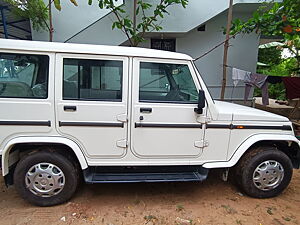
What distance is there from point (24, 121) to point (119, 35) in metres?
4.77

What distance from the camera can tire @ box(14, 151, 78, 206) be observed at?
7.73ft

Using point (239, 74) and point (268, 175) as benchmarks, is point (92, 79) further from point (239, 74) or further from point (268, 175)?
point (239, 74)

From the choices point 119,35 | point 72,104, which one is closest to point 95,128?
point 72,104

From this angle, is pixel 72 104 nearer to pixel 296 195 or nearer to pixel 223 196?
pixel 223 196

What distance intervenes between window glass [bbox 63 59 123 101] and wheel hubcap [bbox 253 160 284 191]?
2.16 m

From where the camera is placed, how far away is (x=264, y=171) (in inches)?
105

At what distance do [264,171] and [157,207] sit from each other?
1.56m

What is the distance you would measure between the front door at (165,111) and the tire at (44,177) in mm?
902

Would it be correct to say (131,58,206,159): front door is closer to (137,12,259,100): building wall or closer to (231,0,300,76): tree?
(231,0,300,76): tree

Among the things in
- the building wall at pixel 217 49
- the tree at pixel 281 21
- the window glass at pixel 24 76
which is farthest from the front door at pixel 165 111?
the building wall at pixel 217 49

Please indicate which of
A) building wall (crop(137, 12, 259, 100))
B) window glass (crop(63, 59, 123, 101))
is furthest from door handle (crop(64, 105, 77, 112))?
building wall (crop(137, 12, 259, 100))

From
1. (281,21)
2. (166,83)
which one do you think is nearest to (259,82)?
(281,21)

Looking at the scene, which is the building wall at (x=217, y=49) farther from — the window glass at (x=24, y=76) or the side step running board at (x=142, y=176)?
the side step running board at (x=142, y=176)

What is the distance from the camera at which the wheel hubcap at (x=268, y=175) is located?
268 centimetres
